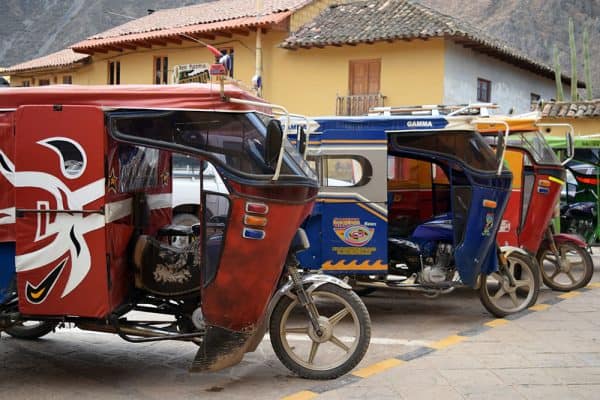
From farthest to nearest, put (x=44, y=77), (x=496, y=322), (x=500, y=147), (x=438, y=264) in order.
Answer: (x=44, y=77), (x=438, y=264), (x=496, y=322), (x=500, y=147)

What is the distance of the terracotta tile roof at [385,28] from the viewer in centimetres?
2345

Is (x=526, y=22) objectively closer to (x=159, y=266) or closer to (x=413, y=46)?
(x=413, y=46)

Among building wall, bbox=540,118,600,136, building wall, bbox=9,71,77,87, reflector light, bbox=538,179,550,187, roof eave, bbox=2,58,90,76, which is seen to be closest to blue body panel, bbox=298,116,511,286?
reflector light, bbox=538,179,550,187

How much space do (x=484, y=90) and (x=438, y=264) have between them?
1837 cm

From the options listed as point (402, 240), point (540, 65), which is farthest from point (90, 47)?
point (402, 240)

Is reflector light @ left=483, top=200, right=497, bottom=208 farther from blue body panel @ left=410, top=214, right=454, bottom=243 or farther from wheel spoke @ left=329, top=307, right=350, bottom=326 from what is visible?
wheel spoke @ left=329, top=307, right=350, bottom=326

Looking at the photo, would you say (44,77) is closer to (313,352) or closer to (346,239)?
(346,239)

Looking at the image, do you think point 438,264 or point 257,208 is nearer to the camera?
point 257,208

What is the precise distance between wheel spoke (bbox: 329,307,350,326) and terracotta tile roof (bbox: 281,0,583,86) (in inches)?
704

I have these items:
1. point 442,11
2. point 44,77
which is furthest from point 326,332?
point 442,11

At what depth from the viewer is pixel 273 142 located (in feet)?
19.1

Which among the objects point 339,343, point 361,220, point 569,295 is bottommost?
point 569,295

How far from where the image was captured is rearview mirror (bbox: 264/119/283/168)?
5.78 m

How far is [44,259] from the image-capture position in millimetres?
5977
